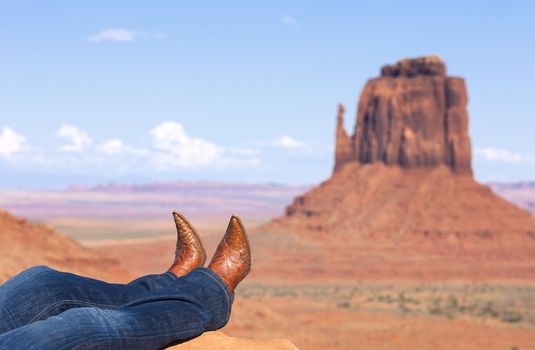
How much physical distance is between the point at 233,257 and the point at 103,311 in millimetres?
1021

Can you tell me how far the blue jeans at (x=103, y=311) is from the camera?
12.1 feet

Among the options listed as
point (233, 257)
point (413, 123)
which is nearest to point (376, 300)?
point (413, 123)

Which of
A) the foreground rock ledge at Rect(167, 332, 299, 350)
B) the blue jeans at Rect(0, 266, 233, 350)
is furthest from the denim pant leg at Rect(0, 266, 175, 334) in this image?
the foreground rock ledge at Rect(167, 332, 299, 350)

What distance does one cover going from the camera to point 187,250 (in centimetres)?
509

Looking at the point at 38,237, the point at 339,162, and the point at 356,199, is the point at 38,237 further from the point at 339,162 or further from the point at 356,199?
the point at 339,162

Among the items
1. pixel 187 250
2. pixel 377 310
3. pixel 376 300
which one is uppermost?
pixel 187 250

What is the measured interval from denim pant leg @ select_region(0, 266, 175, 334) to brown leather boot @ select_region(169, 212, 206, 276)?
65cm

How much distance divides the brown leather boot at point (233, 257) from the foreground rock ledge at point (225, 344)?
270mm

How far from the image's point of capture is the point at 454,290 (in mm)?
54531

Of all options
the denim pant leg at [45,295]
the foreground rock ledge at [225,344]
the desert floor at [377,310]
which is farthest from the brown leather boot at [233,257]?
the desert floor at [377,310]

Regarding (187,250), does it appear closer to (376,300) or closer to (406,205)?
(376,300)

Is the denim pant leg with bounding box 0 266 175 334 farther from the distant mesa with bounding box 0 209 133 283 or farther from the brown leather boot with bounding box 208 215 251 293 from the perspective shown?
the distant mesa with bounding box 0 209 133 283

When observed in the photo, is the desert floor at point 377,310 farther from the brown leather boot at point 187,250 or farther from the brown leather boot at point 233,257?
the brown leather boot at point 233,257

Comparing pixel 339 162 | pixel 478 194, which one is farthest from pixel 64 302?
pixel 339 162
